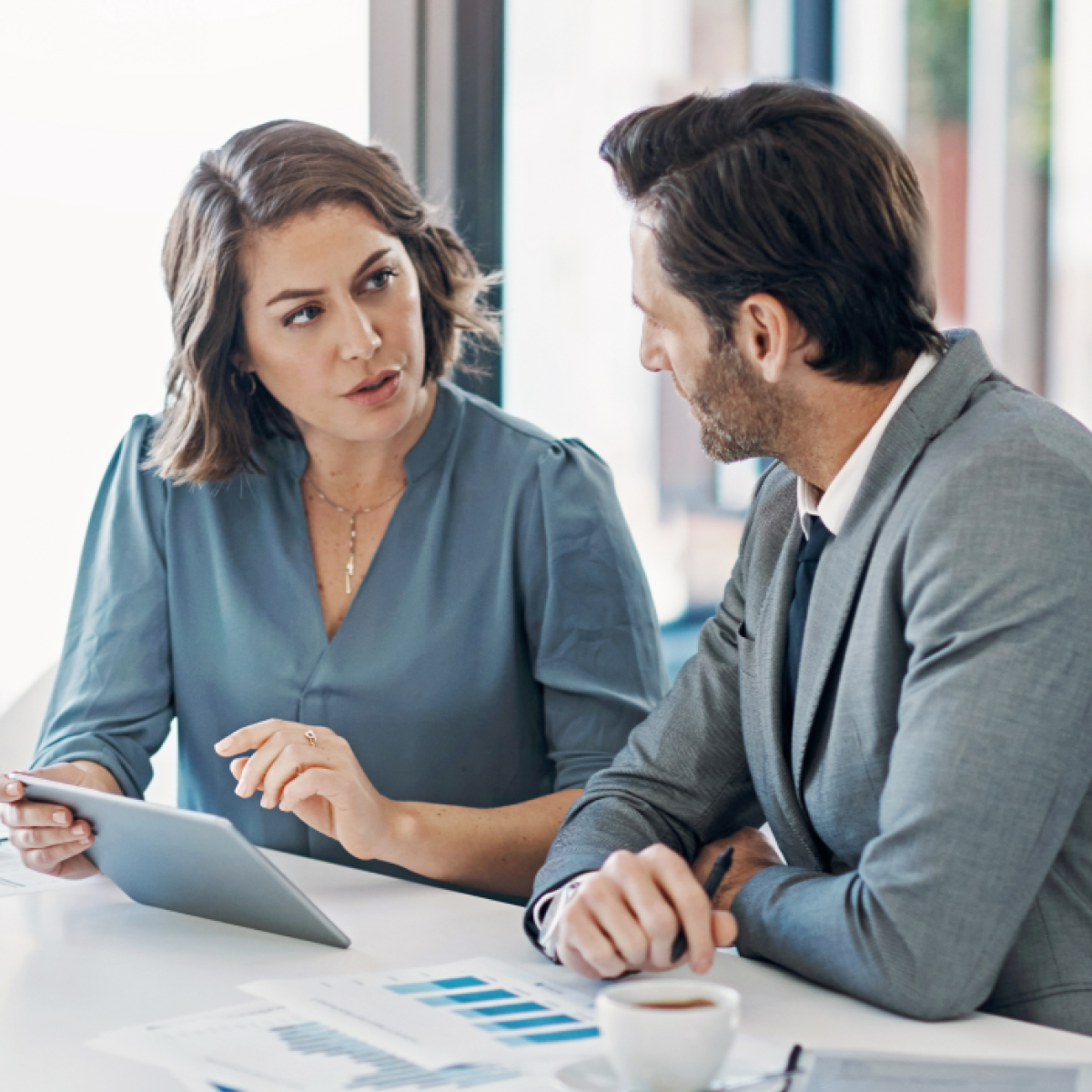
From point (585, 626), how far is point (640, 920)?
71cm

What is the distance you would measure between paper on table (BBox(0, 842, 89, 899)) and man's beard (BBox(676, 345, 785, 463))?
86 centimetres

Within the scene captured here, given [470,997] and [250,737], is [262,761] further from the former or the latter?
[470,997]

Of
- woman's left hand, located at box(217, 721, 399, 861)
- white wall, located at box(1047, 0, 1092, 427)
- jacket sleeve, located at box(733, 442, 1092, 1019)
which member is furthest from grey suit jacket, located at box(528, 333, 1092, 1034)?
white wall, located at box(1047, 0, 1092, 427)

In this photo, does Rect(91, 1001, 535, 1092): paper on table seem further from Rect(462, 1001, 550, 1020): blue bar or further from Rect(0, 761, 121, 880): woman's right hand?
Rect(0, 761, 121, 880): woman's right hand

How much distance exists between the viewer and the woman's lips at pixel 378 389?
66.8 inches

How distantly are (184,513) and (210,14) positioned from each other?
89 cm

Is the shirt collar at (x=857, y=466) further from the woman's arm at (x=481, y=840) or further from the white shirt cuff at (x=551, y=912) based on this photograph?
the woman's arm at (x=481, y=840)

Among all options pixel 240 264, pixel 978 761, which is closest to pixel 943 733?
pixel 978 761

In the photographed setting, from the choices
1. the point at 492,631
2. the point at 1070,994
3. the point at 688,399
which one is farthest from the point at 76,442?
the point at 1070,994

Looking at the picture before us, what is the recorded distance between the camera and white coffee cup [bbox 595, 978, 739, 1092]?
0.78 meters

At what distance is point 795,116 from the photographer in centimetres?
120

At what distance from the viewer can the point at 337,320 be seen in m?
1.67

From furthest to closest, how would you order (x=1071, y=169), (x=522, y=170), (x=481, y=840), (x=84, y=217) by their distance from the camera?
(x=1071, y=169)
(x=522, y=170)
(x=84, y=217)
(x=481, y=840)

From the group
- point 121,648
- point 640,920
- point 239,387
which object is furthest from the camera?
point 239,387
